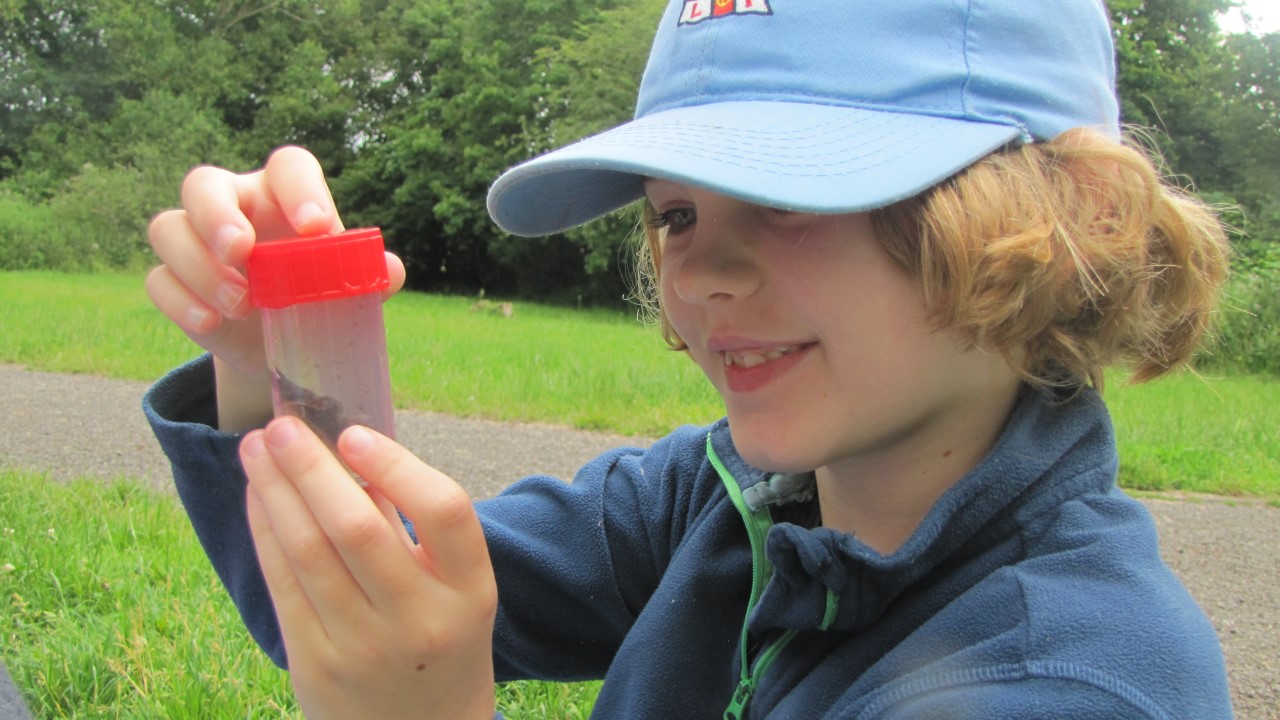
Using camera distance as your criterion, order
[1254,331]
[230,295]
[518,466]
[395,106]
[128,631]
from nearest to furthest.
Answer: [230,295] < [128,631] < [518,466] < [1254,331] < [395,106]

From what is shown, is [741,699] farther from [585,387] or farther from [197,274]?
[585,387]

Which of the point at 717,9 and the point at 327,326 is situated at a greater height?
the point at 717,9

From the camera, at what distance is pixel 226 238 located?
110cm

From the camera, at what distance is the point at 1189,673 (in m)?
0.97

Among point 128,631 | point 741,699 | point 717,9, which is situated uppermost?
point 717,9

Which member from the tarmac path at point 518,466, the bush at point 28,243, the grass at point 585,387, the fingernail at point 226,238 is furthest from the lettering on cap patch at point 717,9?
the bush at point 28,243

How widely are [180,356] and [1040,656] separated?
24.6 ft

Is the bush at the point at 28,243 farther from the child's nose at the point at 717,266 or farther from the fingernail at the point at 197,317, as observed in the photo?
the child's nose at the point at 717,266

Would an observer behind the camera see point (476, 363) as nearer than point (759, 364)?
No

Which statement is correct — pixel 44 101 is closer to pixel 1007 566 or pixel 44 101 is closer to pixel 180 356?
pixel 180 356

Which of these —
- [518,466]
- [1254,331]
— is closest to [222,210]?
[518,466]

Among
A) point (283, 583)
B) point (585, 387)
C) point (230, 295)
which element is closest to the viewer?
point (283, 583)

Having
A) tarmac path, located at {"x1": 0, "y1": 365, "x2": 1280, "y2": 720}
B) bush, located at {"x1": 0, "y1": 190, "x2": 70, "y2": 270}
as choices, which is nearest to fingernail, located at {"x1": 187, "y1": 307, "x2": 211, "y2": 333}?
tarmac path, located at {"x1": 0, "y1": 365, "x2": 1280, "y2": 720}

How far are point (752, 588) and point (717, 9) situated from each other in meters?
0.75
